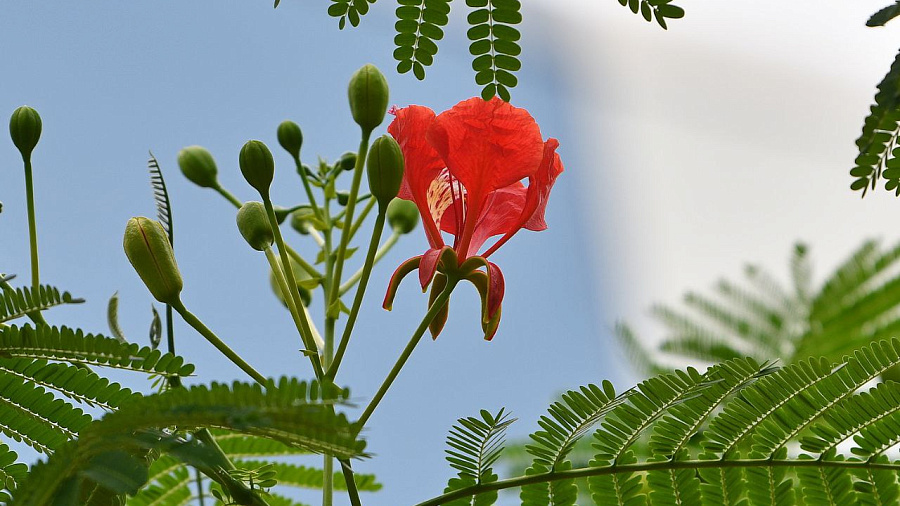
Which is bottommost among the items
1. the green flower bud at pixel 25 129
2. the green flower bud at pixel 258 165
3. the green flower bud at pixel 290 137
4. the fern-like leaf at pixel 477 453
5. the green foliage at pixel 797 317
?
the fern-like leaf at pixel 477 453

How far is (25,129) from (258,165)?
315mm

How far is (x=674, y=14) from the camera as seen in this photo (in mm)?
782

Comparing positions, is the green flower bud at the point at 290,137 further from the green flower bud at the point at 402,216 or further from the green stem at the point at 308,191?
the green flower bud at the point at 402,216

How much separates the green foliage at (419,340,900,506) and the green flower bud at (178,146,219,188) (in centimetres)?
72

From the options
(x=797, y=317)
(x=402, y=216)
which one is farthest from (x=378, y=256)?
(x=797, y=317)

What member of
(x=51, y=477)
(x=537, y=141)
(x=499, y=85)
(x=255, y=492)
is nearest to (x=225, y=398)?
(x=51, y=477)

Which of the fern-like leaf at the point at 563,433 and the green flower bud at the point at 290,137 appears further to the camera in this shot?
the green flower bud at the point at 290,137

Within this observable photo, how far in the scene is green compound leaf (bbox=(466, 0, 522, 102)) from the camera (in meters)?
0.92

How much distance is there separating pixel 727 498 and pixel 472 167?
1.54 feet

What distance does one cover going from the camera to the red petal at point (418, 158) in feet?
3.60

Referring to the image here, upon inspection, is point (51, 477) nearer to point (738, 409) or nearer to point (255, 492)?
point (255, 492)

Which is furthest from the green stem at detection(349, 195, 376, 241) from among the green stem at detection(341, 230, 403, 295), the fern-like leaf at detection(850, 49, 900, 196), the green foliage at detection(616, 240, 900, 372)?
the green foliage at detection(616, 240, 900, 372)

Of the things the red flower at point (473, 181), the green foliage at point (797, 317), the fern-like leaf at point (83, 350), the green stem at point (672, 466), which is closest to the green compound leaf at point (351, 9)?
the red flower at point (473, 181)

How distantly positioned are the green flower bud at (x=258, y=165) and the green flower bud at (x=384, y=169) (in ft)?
0.46
